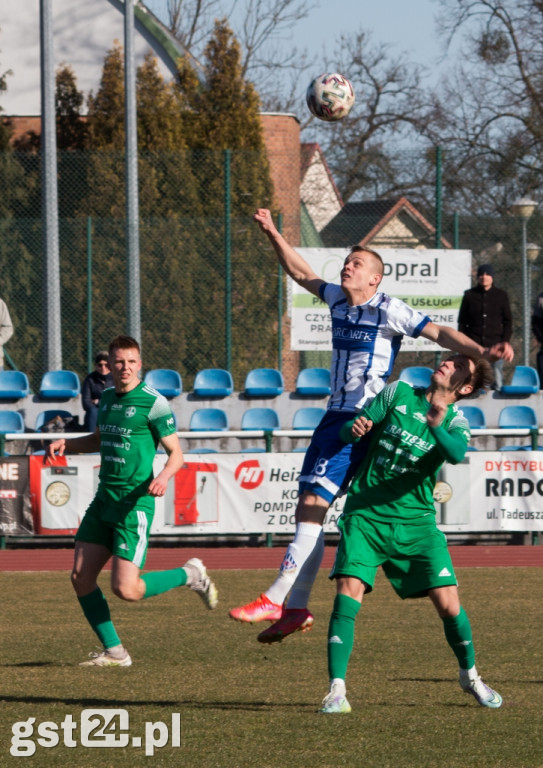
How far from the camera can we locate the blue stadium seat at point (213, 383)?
56.4 feet

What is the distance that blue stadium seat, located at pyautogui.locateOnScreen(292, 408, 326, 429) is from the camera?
50.4 ft

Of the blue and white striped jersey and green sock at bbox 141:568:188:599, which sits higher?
the blue and white striped jersey

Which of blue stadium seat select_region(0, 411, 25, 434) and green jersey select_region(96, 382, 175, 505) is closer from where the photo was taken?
green jersey select_region(96, 382, 175, 505)

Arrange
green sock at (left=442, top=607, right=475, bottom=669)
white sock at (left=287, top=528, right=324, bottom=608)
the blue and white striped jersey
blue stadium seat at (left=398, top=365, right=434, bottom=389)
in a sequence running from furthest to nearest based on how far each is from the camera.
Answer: blue stadium seat at (left=398, top=365, right=434, bottom=389)
the blue and white striped jersey
white sock at (left=287, top=528, right=324, bottom=608)
green sock at (left=442, top=607, right=475, bottom=669)

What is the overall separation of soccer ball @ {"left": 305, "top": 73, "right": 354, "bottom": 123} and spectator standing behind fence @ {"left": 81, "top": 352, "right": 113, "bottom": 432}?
718 centimetres

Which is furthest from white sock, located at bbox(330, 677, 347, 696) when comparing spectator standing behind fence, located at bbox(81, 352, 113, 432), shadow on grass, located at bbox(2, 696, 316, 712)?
spectator standing behind fence, located at bbox(81, 352, 113, 432)

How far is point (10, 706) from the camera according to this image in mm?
5891

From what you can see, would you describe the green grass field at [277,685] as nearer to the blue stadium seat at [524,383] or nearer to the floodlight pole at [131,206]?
the blue stadium seat at [524,383]

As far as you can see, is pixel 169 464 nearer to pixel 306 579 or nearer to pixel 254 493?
pixel 306 579

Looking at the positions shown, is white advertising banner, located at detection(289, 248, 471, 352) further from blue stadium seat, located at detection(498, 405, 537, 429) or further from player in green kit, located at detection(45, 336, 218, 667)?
player in green kit, located at detection(45, 336, 218, 667)

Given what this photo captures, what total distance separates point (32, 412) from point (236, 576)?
6.29m

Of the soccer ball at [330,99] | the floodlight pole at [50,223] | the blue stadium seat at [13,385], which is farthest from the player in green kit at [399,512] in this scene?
the floodlight pole at [50,223]

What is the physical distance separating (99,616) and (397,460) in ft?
8.03

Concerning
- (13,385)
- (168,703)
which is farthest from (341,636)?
(13,385)
